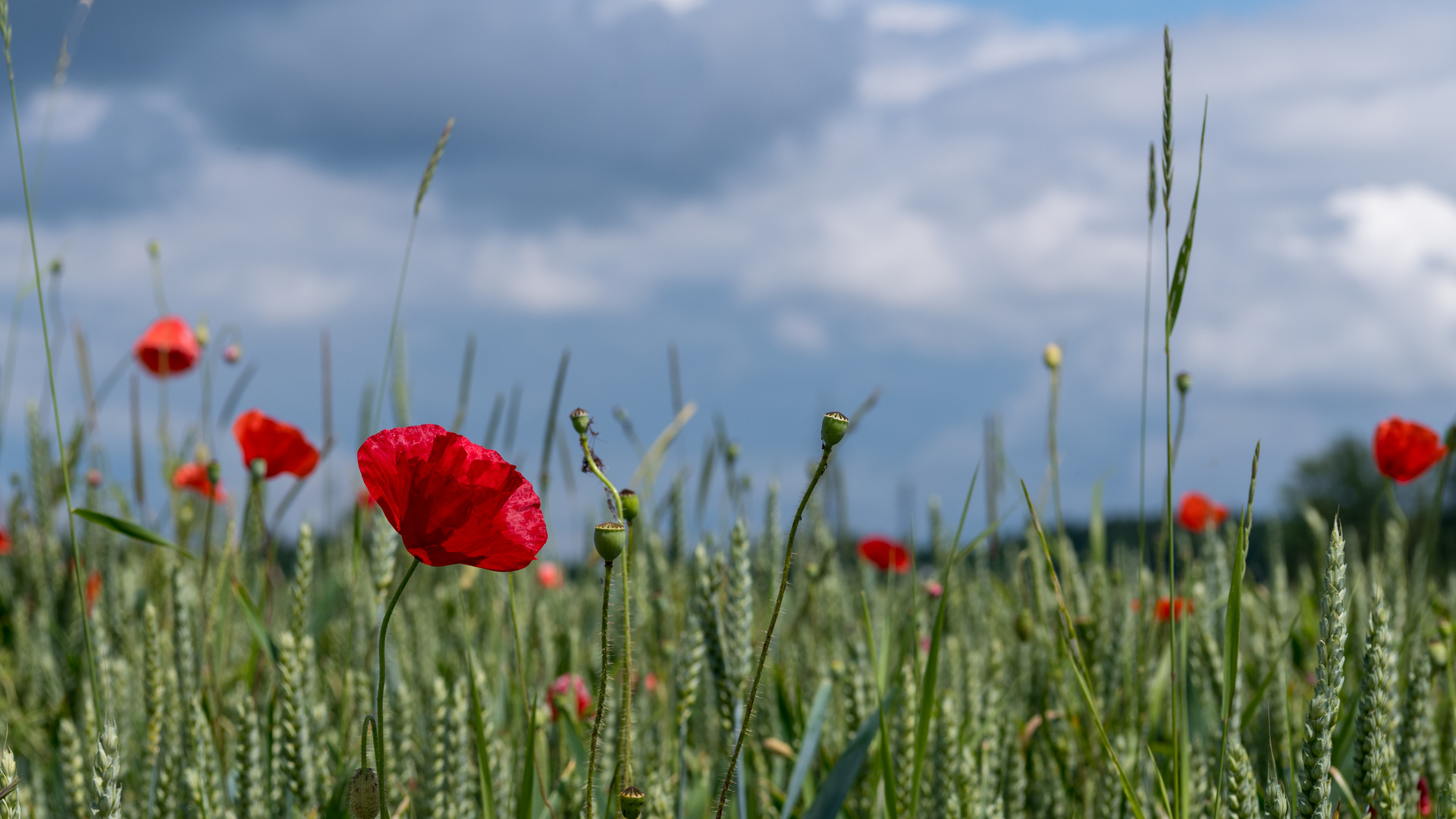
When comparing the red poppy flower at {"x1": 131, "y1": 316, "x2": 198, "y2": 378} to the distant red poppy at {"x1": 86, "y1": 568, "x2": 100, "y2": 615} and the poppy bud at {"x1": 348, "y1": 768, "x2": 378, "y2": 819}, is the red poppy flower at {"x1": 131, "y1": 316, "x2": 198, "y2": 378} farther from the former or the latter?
the poppy bud at {"x1": 348, "y1": 768, "x2": 378, "y2": 819}

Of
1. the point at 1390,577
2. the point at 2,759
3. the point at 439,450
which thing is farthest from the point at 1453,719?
the point at 2,759

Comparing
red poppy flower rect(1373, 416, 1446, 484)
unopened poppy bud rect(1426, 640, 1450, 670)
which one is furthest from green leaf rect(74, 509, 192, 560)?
red poppy flower rect(1373, 416, 1446, 484)

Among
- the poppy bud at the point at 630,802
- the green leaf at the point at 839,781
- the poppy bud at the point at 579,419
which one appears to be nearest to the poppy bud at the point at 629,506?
the poppy bud at the point at 579,419

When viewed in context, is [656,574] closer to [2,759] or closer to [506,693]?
[506,693]

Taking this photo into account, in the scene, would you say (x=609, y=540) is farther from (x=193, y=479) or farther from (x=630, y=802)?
(x=193, y=479)

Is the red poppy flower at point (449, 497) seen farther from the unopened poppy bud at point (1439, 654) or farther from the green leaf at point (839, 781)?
the unopened poppy bud at point (1439, 654)

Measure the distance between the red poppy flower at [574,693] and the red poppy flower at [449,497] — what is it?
0.70 m

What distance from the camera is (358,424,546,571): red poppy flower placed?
0.76m

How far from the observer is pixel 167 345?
9.18 feet

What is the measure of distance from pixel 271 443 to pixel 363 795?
4.12ft

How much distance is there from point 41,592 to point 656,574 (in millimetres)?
1700

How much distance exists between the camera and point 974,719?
156 cm

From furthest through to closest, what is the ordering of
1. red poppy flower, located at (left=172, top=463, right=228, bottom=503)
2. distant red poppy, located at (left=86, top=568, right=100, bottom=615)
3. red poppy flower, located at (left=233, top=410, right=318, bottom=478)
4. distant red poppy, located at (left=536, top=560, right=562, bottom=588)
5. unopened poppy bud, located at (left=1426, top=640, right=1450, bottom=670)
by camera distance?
distant red poppy, located at (left=536, top=560, right=562, bottom=588) → distant red poppy, located at (left=86, top=568, right=100, bottom=615) → red poppy flower, located at (left=172, top=463, right=228, bottom=503) → red poppy flower, located at (left=233, top=410, right=318, bottom=478) → unopened poppy bud, located at (left=1426, top=640, right=1450, bottom=670)

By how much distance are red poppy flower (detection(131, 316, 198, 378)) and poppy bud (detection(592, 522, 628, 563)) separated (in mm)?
2555
